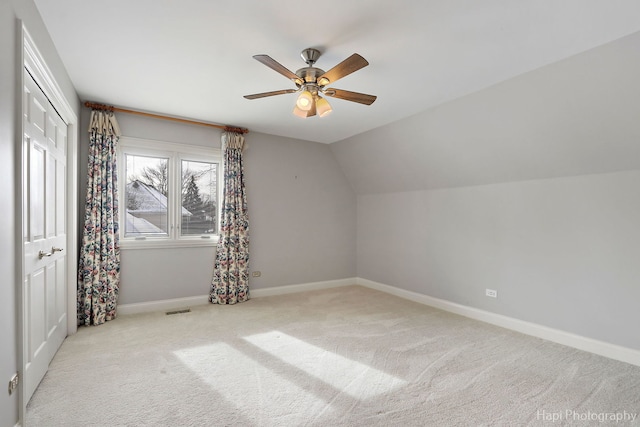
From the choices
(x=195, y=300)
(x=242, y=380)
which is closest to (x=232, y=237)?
(x=195, y=300)

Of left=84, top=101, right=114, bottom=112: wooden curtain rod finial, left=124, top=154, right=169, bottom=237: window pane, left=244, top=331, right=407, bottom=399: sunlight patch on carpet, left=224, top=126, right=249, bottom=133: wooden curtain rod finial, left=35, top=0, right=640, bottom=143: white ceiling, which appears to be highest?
left=35, top=0, right=640, bottom=143: white ceiling

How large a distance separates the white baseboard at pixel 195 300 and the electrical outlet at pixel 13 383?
2291 mm

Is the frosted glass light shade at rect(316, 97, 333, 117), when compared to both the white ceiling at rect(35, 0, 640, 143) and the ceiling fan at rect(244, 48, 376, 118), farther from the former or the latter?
the white ceiling at rect(35, 0, 640, 143)

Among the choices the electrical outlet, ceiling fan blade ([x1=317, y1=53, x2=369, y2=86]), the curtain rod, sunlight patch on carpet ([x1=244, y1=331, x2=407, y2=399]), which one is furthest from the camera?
the curtain rod

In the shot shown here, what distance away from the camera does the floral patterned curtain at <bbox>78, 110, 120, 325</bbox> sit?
142 inches

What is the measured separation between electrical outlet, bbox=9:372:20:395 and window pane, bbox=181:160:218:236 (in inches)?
108

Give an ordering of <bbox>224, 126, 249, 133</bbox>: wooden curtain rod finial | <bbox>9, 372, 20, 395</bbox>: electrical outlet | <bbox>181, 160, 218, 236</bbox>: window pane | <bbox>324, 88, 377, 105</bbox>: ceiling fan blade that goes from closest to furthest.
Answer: <bbox>9, 372, 20, 395</bbox>: electrical outlet < <bbox>324, 88, 377, 105</bbox>: ceiling fan blade < <bbox>181, 160, 218, 236</bbox>: window pane < <bbox>224, 126, 249, 133</bbox>: wooden curtain rod finial

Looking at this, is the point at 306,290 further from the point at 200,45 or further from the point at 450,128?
the point at 200,45

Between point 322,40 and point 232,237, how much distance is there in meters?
3.00

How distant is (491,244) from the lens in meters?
3.95

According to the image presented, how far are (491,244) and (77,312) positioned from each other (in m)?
4.90

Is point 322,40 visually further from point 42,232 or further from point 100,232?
point 100,232

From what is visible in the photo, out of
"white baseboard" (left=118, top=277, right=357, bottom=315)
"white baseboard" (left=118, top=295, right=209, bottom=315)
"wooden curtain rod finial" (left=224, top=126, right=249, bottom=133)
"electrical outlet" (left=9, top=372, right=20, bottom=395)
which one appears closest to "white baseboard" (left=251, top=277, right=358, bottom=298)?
"white baseboard" (left=118, top=277, right=357, bottom=315)

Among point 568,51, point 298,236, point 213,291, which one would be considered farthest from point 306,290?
point 568,51
